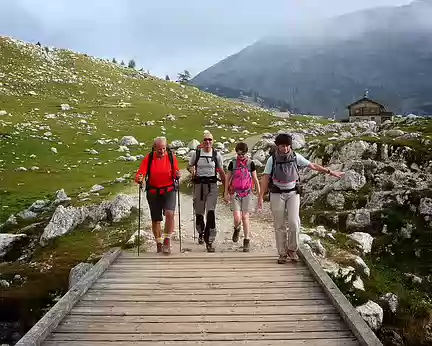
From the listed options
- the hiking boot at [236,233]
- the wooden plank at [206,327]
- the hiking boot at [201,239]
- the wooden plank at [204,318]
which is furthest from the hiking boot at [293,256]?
the hiking boot at [201,239]

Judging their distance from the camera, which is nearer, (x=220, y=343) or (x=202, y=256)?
(x=220, y=343)

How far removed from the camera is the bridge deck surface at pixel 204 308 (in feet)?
24.2

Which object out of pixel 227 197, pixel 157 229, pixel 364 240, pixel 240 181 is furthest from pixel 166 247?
pixel 364 240

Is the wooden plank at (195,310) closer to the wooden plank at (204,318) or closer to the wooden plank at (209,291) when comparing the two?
the wooden plank at (204,318)

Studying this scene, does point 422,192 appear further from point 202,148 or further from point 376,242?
point 202,148

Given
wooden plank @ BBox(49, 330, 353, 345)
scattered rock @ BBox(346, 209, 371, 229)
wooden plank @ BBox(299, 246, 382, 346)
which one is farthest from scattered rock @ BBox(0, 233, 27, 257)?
scattered rock @ BBox(346, 209, 371, 229)

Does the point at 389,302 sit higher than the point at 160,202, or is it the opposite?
the point at 160,202

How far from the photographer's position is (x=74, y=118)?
65750 millimetres

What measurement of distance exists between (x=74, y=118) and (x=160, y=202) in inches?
2241

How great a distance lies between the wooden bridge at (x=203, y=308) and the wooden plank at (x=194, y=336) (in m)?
0.02

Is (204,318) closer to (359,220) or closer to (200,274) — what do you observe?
(200,274)

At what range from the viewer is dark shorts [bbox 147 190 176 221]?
12234mm

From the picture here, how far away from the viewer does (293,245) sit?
11.3 m

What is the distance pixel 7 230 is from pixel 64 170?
1614 centimetres
